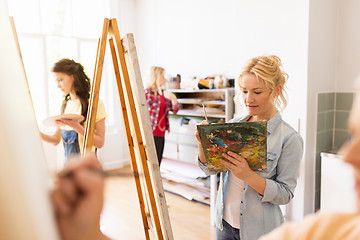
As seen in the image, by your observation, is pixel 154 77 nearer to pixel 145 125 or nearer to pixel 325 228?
pixel 145 125

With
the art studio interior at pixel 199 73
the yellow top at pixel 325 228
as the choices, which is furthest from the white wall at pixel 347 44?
the yellow top at pixel 325 228

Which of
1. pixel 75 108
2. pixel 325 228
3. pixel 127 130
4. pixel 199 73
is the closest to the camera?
pixel 325 228

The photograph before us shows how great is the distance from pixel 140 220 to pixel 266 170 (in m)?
2.30

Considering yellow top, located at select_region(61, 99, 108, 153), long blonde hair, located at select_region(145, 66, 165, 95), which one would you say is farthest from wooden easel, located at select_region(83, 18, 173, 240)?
long blonde hair, located at select_region(145, 66, 165, 95)

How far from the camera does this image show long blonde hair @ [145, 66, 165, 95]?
350 cm

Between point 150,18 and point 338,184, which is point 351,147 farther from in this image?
point 150,18

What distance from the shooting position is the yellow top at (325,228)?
378 millimetres

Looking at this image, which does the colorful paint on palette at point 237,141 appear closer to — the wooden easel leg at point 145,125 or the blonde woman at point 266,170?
the blonde woman at point 266,170

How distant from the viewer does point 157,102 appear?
11.6ft

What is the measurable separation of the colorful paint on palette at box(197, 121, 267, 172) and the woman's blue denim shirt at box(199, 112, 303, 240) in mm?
111

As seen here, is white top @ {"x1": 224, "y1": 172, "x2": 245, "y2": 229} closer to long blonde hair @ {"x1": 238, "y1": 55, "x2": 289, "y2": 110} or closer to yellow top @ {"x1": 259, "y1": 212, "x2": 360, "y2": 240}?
long blonde hair @ {"x1": 238, "y1": 55, "x2": 289, "y2": 110}

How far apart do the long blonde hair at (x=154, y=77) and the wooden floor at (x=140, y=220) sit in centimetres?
101

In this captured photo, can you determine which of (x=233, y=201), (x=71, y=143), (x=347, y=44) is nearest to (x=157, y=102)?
(x=71, y=143)

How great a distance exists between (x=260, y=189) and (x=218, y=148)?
236 mm
